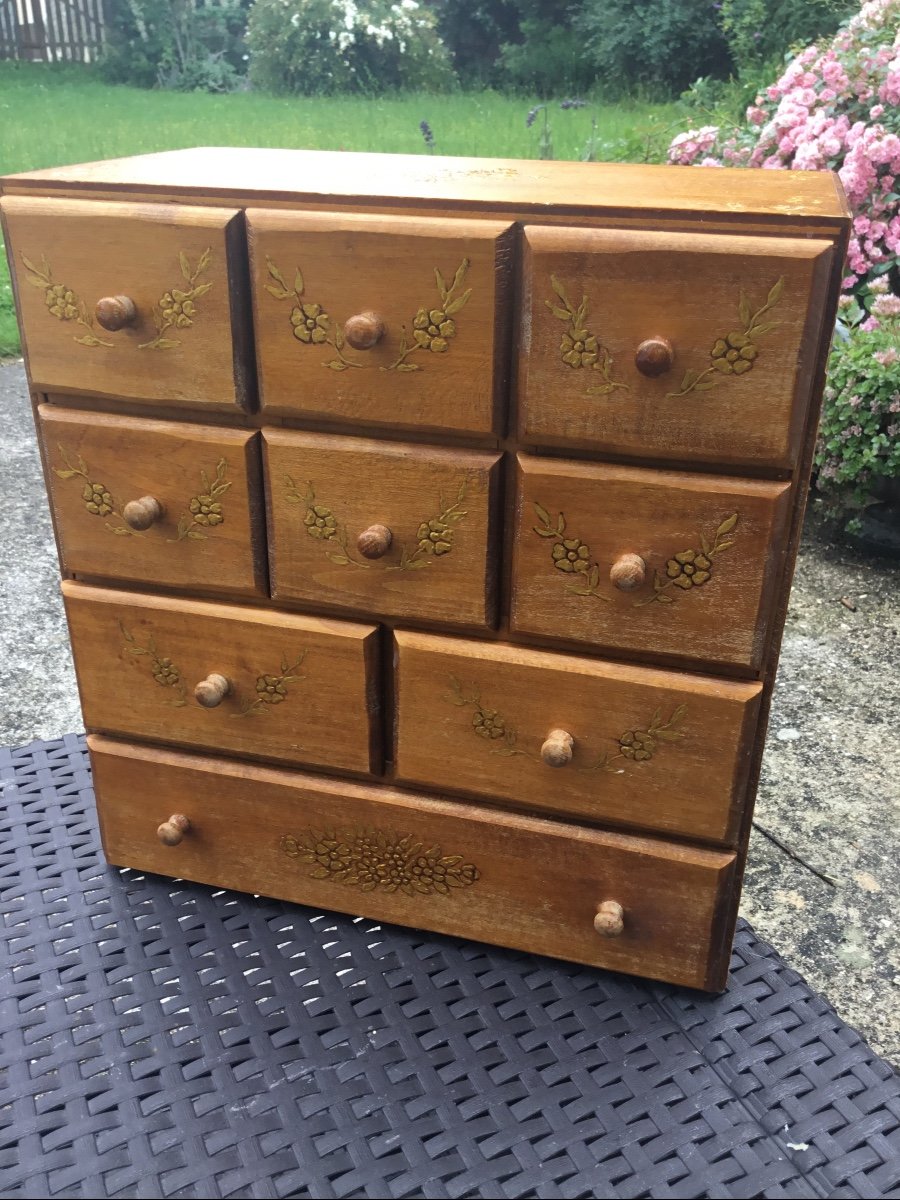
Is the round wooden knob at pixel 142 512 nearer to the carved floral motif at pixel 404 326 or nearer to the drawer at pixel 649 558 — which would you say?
the carved floral motif at pixel 404 326

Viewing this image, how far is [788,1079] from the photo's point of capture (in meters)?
1.08

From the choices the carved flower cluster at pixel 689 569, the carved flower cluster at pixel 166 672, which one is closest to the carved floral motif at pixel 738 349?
the carved flower cluster at pixel 689 569

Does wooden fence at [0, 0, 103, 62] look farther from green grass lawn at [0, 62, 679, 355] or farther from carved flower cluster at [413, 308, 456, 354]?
carved flower cluster at [413, 308, 456, 354]

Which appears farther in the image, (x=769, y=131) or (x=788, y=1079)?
(x=769, y=131)

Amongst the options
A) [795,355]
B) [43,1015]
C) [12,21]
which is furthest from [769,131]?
[12,21]

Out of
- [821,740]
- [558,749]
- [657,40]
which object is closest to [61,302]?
[558,749]

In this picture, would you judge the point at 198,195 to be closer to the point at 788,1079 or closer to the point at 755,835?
the point at 788,1079

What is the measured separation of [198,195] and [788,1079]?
1084 mm

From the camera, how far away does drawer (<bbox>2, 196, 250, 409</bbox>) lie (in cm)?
101

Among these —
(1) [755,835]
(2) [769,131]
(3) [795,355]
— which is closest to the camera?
(3) [795,355]

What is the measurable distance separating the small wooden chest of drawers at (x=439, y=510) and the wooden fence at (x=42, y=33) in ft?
16.7

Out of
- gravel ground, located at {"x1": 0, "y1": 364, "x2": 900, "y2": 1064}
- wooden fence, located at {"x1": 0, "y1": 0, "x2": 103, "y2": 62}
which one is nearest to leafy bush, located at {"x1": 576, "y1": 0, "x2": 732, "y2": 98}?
wooden fence, located at {"x1": 0, "y1": 0, "x2": 103, "y2": 62}

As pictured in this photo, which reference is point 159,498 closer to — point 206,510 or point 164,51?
point 206,510

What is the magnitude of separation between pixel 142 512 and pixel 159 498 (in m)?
0.03
